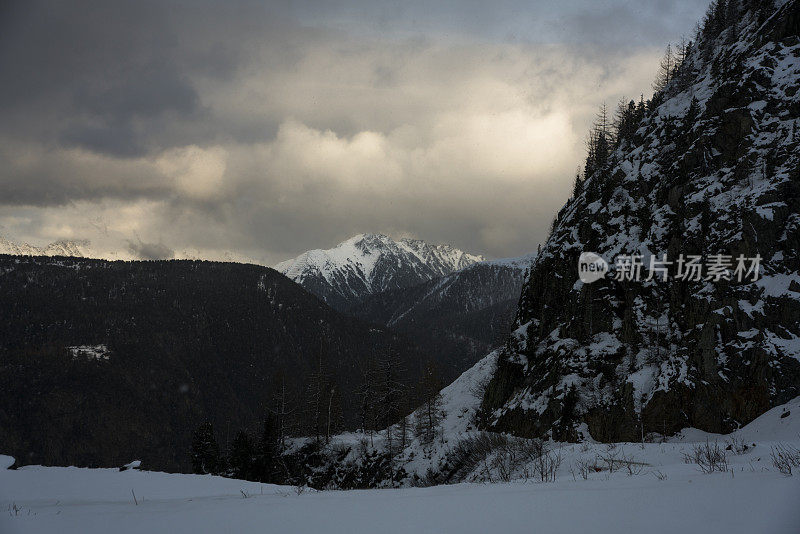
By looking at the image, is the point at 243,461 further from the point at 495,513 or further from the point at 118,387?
the point at 118,387

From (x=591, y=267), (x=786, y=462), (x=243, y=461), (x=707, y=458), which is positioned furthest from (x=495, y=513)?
(x=243, y=461)

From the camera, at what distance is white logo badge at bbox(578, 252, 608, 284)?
34938mm

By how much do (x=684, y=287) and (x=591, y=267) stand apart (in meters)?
7.77

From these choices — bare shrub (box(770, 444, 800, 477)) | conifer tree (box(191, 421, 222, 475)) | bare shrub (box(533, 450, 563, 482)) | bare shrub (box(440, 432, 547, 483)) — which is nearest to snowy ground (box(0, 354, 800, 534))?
bare shrub (box(770, 444, 800, 477))

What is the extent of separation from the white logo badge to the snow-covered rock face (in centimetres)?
70

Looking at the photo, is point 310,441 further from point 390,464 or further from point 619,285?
point 619,285

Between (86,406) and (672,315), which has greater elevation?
(672,315)

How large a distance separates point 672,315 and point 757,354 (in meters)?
6.00

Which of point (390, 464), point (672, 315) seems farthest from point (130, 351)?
point (672, 315)

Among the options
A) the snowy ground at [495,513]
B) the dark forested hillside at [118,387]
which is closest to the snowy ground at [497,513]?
the snowy ground at [495,513]

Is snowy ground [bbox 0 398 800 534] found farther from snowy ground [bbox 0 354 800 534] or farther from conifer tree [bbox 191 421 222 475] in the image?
conifer tree [bbox 191 421 222 475]

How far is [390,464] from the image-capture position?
123 feet

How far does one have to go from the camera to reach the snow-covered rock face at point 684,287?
2447cm

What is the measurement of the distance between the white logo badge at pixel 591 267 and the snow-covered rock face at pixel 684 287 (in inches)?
27.7
